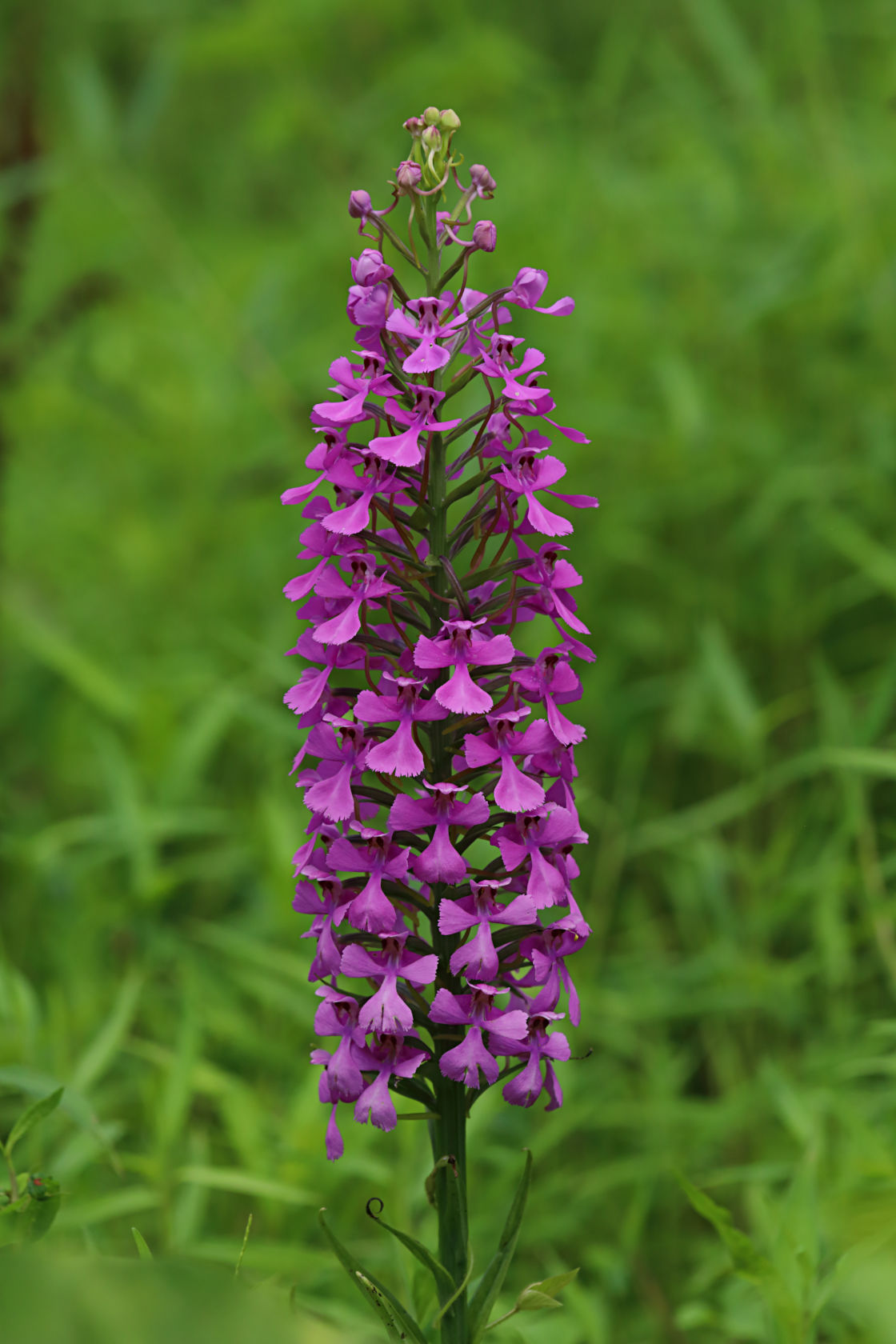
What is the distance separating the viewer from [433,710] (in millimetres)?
1667

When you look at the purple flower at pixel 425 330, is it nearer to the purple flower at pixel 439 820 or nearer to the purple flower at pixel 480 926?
the purple flower at pixel 439 820

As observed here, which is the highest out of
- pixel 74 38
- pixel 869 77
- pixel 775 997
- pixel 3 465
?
pixel 74 38

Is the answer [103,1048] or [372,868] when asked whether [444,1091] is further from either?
[103,1048]

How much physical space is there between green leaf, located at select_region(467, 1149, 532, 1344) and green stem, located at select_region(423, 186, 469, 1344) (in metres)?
0.02

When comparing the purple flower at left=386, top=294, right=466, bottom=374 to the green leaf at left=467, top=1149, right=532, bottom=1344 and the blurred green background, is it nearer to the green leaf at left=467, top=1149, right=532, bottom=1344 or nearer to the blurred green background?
the blurred green background

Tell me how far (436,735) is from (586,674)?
112 inches

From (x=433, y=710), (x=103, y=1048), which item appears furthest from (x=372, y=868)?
(x=103, y=1048)

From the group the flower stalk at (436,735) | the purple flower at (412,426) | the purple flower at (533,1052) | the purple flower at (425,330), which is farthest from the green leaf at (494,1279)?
the purple flower at (425,330)

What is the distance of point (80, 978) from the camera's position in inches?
142

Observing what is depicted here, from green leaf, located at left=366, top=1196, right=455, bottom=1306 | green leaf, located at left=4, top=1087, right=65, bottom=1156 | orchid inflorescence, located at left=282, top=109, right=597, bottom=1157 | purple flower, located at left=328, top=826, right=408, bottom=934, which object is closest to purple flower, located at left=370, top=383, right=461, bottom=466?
orchid inflorescence, located at left=282, top=109, right=597, bottom=1157

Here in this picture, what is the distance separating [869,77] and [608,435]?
216 cm

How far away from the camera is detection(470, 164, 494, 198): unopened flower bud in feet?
6.01

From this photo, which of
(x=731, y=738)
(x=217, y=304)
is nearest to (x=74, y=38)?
(x=217, y=304)

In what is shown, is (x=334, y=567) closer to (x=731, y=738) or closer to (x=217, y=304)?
(x=731, y=738)
